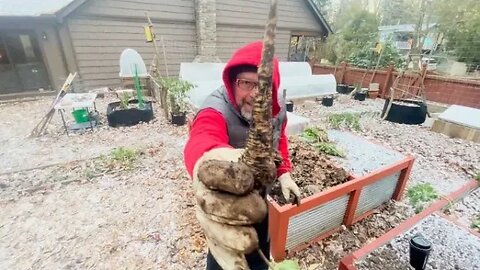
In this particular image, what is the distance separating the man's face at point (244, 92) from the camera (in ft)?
4.04

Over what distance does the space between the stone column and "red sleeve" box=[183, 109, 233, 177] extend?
30.2ft

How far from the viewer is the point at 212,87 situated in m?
6.37

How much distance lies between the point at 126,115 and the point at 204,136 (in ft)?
18.0

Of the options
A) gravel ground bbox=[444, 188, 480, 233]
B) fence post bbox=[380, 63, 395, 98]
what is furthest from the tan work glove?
A: fence post bbox=[380, 63, 395, 98]

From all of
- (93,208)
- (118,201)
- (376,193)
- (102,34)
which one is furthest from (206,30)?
(376,193)

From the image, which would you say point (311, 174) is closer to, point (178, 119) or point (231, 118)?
point (231, 118)

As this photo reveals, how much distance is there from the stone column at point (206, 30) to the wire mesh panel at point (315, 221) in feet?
28.3

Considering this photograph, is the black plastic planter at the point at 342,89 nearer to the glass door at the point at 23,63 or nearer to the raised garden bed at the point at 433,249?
the raised garden bed at the point at 433,249

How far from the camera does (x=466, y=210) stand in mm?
3053

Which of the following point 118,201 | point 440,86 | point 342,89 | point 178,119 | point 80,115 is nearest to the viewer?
point 118,201

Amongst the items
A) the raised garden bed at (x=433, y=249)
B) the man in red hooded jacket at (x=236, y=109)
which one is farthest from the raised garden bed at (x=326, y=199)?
the man in red hooded jacket at (x=236, y=109)

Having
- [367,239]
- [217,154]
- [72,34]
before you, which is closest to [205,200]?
[217,154]

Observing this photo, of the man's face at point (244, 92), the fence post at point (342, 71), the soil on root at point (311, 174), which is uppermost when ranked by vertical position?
the man's face at point (244, 92)

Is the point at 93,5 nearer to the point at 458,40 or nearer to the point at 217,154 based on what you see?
the point at 217,154
